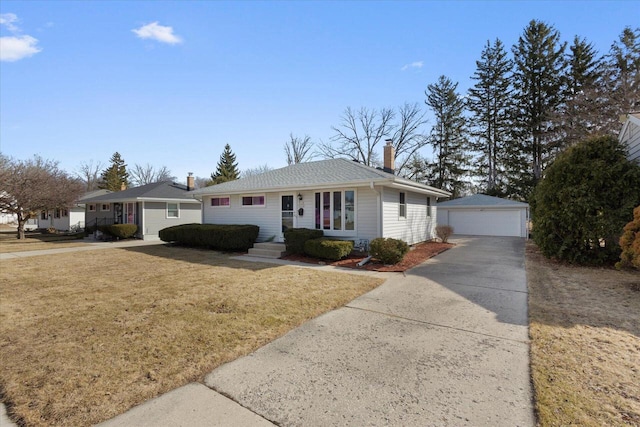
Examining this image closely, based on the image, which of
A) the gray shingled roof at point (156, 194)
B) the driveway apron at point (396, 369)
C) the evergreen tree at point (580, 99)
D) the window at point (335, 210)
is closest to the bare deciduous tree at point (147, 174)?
the gray shingled roof at point (156, 194)

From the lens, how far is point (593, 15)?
38.5 ft

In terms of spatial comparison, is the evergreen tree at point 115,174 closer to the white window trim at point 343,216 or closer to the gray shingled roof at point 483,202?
the white window trim at point 343,216

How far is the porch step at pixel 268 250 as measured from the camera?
11375 millimetres

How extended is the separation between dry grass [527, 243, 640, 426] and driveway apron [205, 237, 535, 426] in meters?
0.18

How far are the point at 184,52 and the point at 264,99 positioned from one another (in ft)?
16.2

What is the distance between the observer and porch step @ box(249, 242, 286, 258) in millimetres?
11375

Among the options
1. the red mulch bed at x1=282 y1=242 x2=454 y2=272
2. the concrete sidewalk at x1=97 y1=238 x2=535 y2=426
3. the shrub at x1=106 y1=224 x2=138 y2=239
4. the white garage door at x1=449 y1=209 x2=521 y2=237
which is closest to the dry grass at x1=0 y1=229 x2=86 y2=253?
the shrub at x1=106 y1=224 x2=138 y2=239

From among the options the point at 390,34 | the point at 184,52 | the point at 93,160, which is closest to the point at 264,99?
the point at 184,52

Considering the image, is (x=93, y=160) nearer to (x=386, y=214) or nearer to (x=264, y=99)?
(x=264, y=99)

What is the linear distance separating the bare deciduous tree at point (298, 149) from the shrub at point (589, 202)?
29614 millimetres

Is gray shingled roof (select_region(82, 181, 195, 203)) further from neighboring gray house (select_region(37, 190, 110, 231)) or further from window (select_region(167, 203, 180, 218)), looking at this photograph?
neighboring gray house (select_region(37, 190, 110, 231))

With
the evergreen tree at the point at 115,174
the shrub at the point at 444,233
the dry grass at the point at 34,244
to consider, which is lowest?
the dry grass at the point at 34,244

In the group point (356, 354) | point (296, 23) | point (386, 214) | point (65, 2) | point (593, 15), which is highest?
point (593, 15)

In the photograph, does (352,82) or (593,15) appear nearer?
(593,15)
